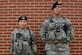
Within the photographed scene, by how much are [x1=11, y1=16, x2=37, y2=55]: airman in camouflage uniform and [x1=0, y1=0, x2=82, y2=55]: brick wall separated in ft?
1.64

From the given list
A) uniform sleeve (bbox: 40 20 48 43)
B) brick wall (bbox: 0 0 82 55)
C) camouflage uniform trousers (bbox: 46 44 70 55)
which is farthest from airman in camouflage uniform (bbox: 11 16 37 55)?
brick wall (bbox: 0 0 82 55)

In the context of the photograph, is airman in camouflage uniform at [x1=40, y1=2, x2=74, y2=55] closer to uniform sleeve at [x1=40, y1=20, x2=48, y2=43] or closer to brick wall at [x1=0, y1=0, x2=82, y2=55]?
uniform sleeve at [x1=40, y1=20, x2=48, y2=43]

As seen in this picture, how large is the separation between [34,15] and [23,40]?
37.4 inches

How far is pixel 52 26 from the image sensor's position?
6.41 meters

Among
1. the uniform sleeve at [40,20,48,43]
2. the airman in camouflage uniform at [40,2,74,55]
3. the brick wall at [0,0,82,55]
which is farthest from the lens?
the brick wall at [0,0,82,55]

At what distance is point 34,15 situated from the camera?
7.16 m

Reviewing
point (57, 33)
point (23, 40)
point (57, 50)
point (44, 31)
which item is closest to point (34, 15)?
point (44, 31)

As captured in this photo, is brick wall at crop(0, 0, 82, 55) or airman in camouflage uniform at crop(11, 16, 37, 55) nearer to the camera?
airman in camouflage uniform at crop(11, 16, 37, 55)

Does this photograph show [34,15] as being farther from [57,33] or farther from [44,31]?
[57,33]

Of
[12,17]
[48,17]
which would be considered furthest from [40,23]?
[12,17]

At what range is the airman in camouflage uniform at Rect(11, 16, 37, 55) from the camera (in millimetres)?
6375

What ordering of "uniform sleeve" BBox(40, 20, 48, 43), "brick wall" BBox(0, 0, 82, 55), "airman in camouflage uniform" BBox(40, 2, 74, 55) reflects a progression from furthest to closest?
"brick wall" BBox(0, 0, 82, 55) < "uniform sleeve" BBox(40, 20, 48, 43) < "airman in camouflage uniform" BBox(40, 2, 74, 55)

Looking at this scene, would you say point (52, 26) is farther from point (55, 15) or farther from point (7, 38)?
point (7, 38)

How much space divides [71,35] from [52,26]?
47 centimetres
